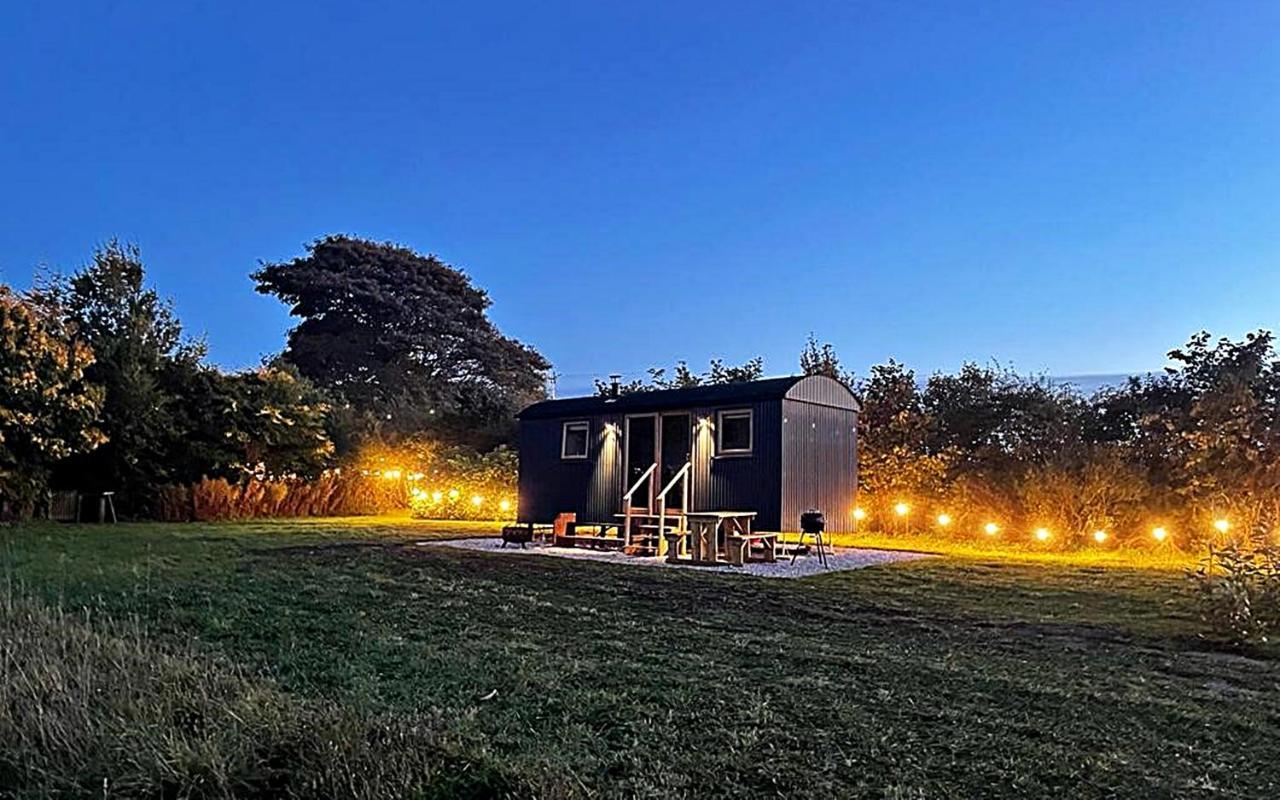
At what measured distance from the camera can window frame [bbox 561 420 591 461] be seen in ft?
40.7

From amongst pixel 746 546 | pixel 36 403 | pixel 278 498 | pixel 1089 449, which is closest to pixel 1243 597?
pixel 746 546

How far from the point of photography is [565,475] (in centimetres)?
1261

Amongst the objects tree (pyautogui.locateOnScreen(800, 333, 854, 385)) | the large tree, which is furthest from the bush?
the large tree

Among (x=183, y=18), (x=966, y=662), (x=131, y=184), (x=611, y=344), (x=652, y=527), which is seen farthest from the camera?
(x=611, y=344)

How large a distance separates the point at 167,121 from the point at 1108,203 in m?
17.4

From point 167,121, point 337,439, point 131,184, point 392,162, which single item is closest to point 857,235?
point 392,162

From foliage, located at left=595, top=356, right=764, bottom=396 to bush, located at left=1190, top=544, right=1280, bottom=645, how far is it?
11.4 meters

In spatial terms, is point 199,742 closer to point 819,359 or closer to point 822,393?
point 822,393

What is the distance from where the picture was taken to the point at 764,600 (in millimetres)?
6508

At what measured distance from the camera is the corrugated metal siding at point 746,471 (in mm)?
10500

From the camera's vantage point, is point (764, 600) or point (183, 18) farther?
point (183, 18)

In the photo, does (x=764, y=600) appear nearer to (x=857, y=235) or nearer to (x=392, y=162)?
(x=857, y=235)

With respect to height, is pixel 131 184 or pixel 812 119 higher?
pixel 131 184

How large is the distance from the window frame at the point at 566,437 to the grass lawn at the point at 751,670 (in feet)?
14.6
